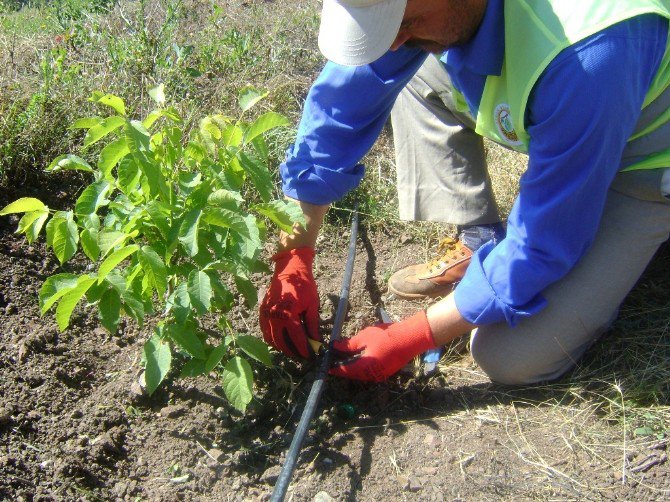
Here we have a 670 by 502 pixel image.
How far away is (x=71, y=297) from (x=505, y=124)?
3.74 feet

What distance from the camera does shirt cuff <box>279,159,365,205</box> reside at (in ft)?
6.97

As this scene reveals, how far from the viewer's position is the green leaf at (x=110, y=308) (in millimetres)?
1610

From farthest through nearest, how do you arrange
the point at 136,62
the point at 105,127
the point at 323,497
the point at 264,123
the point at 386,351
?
the point at 136,62 < the point at 386,351 < the point at 323,497 < the point at 264,123 < the point at 105,127

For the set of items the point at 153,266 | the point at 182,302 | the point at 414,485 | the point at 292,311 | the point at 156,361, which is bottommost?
the point at 414,485

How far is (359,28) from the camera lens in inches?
56.7

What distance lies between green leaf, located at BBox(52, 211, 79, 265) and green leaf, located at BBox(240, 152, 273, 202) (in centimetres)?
42

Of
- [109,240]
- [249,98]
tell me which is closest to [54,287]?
[109,240]

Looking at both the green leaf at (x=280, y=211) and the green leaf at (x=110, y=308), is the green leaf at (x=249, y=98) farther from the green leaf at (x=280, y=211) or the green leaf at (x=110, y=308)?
the green leaf at (x=110, y=308)

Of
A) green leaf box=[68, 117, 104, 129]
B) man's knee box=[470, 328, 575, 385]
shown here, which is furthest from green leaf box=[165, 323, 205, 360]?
man's knee box=[470, 328, 575, 385]

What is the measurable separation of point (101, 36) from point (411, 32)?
2.09 m

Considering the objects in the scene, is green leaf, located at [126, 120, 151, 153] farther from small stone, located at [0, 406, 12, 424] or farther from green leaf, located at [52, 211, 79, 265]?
small stone, located at [0, 406, 12, 424]

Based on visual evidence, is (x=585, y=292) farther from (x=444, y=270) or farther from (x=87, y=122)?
(x=87, y=122)

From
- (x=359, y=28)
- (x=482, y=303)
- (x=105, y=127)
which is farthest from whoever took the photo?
(x=482, y=303)

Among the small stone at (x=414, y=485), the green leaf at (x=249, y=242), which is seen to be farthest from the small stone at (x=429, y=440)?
the green leaf at (x=249, y=242)
